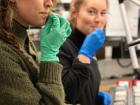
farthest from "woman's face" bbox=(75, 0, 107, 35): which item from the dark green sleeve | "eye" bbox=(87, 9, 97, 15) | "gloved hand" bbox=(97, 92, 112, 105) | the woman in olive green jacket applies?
the dark green sleeve

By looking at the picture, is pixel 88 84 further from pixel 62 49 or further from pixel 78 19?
pixel 78 19

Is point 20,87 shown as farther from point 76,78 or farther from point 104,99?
point 104,99

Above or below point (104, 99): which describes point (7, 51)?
above

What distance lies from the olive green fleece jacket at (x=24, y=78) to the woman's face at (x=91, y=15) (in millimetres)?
477

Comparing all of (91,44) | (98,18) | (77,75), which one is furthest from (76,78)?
(98,18)

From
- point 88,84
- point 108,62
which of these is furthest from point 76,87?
point 108,62

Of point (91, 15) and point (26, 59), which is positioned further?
point (91, 15)

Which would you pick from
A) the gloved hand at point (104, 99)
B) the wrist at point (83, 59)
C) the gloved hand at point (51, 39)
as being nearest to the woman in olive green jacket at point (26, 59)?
the gloved hand at point (51, 39)

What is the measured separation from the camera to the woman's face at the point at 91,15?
136 cm

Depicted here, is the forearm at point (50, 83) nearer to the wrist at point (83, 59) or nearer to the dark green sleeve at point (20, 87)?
the dark green sleeve at point (20, 87)

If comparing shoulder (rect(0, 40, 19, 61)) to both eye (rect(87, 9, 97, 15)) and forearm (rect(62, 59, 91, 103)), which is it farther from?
eye (rect(87, 9, 97, 15))

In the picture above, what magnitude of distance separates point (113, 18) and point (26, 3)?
1.80 m

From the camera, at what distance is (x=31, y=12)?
2.92 feet

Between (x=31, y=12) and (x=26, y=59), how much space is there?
0.12m
